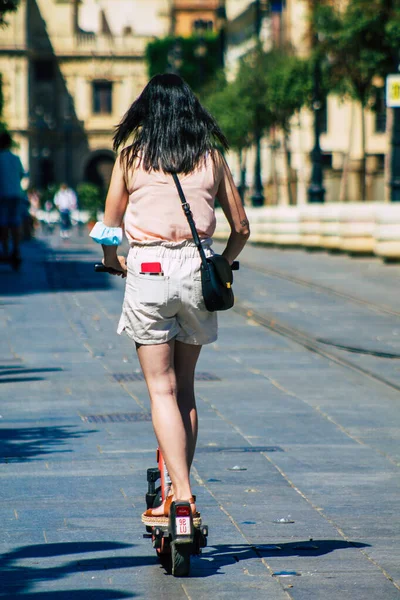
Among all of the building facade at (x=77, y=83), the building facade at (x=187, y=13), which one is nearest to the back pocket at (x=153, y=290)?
the building facade at (x=77, y=83)

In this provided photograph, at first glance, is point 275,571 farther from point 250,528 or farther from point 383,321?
point 383,321

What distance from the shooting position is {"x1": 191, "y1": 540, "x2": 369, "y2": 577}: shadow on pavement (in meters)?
5.23

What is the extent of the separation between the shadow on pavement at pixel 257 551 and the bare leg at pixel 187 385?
0.36m

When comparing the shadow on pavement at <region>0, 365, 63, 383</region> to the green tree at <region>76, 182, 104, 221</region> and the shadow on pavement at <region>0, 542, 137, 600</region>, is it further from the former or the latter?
the green tree at <region>76, 182, 104, 221</region>

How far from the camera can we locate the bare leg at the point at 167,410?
5145 millimetres

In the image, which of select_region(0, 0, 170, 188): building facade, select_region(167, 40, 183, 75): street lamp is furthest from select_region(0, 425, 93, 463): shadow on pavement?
select_region(0, 0, 170, 188): building facade

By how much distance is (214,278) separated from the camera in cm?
509

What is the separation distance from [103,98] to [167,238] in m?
105

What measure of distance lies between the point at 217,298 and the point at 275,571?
3.15 ft

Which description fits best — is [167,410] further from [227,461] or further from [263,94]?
[263,94]

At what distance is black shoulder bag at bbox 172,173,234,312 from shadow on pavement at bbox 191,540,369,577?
0.90 meters

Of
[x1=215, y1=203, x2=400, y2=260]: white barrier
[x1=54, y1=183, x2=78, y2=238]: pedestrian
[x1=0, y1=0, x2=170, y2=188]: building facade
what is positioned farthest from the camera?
[x1=0, y1=0, x2=170, y2=188]: building facade

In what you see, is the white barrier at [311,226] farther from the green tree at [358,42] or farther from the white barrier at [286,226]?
the green tree at [358,42]

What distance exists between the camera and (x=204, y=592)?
4848 mm
